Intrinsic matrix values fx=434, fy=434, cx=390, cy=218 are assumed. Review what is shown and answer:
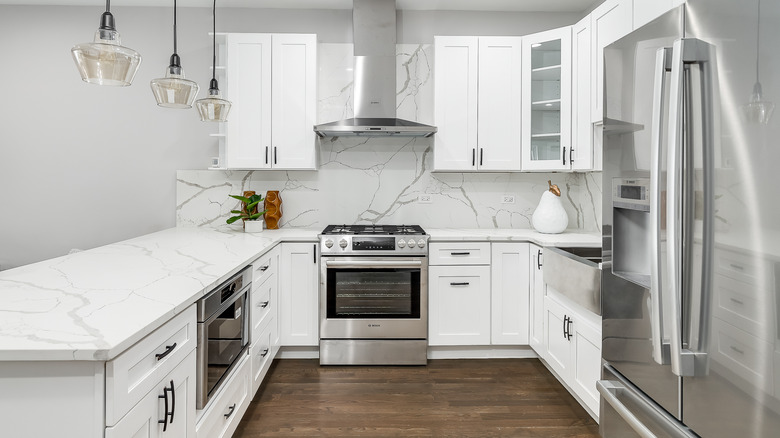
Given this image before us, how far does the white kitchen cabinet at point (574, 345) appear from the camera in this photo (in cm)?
221

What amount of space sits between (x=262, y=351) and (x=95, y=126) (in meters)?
2.49

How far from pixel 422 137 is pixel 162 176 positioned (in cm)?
221

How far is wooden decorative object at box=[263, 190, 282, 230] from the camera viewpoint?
3504 millimetres

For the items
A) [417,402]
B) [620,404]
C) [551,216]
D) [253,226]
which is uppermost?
[551,216]

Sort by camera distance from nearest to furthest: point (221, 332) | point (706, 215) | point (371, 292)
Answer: point (706, 215)
point (221, 332)
point (371, 292)

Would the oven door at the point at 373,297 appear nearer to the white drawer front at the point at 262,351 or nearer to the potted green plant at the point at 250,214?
the white drawer front at the point at 262,351

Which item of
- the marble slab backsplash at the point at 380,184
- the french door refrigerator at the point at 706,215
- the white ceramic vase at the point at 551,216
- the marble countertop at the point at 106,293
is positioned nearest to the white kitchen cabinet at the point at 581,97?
the white ceramic vase at the point at 551,216

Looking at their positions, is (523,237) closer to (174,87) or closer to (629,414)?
(629,414)

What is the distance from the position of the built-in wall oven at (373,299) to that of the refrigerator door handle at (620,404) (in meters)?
1.69

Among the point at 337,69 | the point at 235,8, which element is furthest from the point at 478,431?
the point at 235,8

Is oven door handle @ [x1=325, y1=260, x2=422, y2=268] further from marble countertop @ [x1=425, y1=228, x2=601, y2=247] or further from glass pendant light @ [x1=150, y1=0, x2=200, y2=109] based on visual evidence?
glass pendant light @ [x1=150, y1=0, x2=200, y2=109]

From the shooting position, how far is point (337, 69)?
11.9ft

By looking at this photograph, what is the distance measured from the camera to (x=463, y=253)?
319 centimetres

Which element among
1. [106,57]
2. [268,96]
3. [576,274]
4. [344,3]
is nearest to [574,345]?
[576,274]
